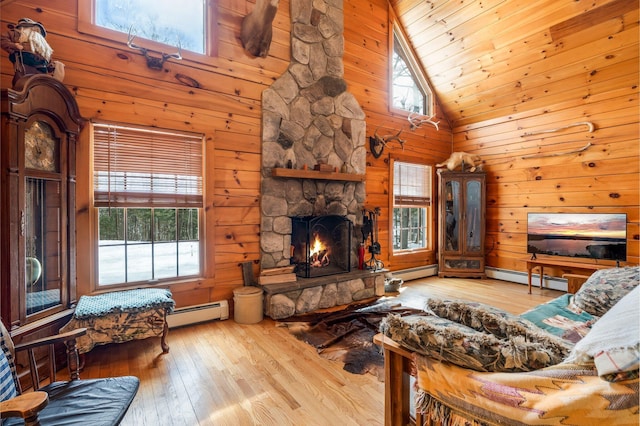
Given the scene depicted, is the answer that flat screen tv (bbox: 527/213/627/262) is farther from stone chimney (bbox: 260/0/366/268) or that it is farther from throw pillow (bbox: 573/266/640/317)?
stone chimney (bbox: 260/0/366/268)

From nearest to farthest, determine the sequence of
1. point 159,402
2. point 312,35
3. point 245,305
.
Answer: point 159,402 → point 245,305 → point 312,35

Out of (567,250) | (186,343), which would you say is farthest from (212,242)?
(567,250)

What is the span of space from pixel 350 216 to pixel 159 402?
10.2ft

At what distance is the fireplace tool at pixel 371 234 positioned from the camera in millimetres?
4586

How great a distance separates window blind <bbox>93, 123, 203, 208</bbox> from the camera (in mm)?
2924

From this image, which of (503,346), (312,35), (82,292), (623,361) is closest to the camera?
(623,361)

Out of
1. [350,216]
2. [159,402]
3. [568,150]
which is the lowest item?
[159,402]

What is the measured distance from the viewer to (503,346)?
1153 millimetres

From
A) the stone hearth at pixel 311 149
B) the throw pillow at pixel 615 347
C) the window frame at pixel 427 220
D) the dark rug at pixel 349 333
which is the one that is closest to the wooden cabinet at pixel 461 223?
the window frame at pixel 427 220

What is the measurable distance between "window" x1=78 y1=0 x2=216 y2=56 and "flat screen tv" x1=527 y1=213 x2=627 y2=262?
5405 mm

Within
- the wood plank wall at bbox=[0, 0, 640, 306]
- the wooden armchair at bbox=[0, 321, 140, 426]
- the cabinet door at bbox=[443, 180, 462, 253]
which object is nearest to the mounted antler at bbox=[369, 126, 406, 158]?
the wood plank wall at bbox=[0, 0, 640, 306]

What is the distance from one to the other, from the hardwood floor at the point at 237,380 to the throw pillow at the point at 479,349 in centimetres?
93

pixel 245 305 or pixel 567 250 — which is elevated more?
pixel 567 250

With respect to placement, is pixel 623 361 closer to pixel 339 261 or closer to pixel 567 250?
pixel 339 261
